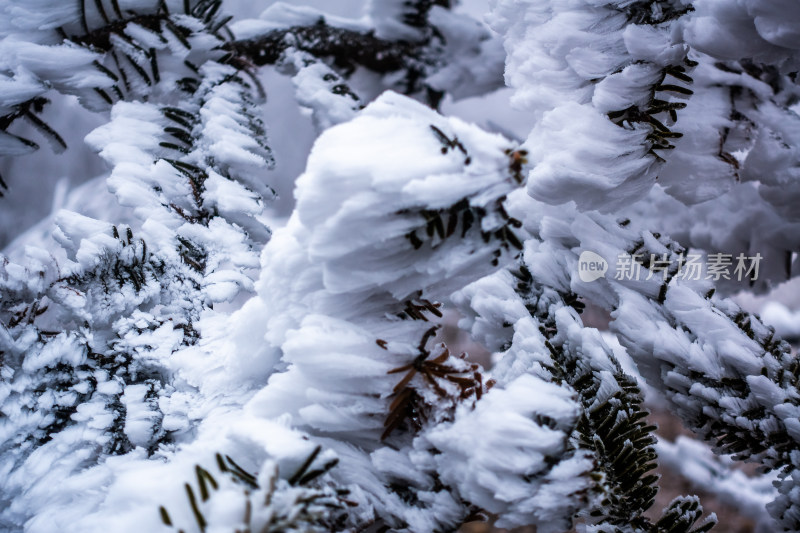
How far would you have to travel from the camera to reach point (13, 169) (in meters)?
0.70

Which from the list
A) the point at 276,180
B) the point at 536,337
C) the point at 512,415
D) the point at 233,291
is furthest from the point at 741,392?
the point at 276,180

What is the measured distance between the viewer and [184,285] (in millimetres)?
434

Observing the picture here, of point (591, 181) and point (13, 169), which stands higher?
point (591, 181)

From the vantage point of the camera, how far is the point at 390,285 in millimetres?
263

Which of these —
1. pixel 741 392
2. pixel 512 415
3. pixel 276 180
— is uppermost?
pixel 512 415

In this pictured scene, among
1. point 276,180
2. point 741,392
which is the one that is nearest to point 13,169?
point 276,180

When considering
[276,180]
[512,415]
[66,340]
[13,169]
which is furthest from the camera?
[276,180]

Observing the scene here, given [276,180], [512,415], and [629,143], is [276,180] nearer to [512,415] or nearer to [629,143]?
[629,143]

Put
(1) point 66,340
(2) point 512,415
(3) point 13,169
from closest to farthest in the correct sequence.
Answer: (2) point 512,415, (1) point 66,340, (3) point 13,169

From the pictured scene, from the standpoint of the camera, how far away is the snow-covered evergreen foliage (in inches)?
9.4

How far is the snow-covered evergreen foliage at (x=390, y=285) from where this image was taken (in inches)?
9.4

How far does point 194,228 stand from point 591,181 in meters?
0.33

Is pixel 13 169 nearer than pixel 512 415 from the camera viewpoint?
No

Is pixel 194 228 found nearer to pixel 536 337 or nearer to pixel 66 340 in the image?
pixel 66 340
